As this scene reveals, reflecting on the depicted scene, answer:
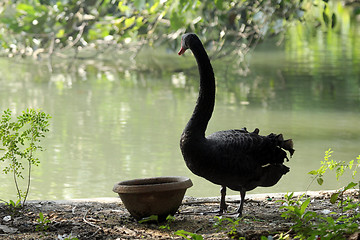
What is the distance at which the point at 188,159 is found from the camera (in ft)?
14.1

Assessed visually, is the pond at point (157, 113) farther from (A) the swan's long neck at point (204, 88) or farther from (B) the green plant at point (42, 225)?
(B) the green plant at point (42, 225)

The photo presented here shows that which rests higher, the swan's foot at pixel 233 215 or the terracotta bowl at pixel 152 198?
the terracotta bowl at pixel 152 198

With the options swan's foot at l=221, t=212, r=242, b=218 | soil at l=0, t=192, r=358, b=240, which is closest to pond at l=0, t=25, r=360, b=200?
soil at l=0, t=192, r=358, b=240

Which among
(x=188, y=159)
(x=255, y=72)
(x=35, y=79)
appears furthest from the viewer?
(x=255, y=72)

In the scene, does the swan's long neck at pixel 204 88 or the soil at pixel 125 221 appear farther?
the swan's long neck at pixel 204 88

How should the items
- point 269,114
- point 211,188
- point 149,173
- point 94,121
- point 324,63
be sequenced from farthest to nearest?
point 324,63 < point 269,114 < point 94,121 < point 149,173 < point 211,188

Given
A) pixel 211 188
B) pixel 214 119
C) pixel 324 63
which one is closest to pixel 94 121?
pixel 214 119

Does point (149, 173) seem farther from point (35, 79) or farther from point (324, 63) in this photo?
point (324, 63)

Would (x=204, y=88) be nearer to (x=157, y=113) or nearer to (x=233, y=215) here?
(x=233, y=215)

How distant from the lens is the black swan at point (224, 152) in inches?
168

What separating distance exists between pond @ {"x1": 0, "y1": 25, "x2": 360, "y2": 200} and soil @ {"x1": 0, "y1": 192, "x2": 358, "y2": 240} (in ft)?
3.27

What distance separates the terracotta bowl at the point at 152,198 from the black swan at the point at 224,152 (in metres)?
0.20

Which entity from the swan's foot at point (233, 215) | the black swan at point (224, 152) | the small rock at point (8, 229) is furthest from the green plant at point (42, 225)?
the swan's foot at point (233, 215)

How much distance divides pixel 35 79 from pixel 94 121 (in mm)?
5581
